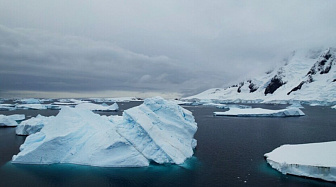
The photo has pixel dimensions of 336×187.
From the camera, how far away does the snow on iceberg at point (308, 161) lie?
401 inches

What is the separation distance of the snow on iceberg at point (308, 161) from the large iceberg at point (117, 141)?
4.70 meters

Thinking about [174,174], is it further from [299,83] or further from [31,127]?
[299,83]

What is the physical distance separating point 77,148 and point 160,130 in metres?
4.58

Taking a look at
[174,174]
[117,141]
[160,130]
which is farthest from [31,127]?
[174,174]

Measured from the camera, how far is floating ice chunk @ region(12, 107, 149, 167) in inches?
487

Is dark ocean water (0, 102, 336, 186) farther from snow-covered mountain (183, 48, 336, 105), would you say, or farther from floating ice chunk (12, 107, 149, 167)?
snow-covered mountain (183, 48, 336, 105)

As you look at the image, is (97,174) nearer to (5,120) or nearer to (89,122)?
(89,122)

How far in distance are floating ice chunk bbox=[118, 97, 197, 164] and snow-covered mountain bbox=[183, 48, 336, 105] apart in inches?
2939

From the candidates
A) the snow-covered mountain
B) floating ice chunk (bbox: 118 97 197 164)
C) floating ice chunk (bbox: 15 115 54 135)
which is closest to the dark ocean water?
floating ice chunk (bbox: 118 97 197 164)

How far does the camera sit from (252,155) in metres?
14.5

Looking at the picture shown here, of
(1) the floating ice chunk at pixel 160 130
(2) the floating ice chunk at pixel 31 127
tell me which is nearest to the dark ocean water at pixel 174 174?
(1) the floating ice chunk at pixel 160 130

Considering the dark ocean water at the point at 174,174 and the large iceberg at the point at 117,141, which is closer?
the dark ocean water at the point at 174,174

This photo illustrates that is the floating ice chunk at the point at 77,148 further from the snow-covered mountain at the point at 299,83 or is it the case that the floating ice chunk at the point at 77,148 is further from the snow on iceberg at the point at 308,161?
the snow-covered mountain at the point at 299,83

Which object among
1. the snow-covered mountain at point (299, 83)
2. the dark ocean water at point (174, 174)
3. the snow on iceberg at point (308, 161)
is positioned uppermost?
the snow-covered mountain at point (299, 83)
